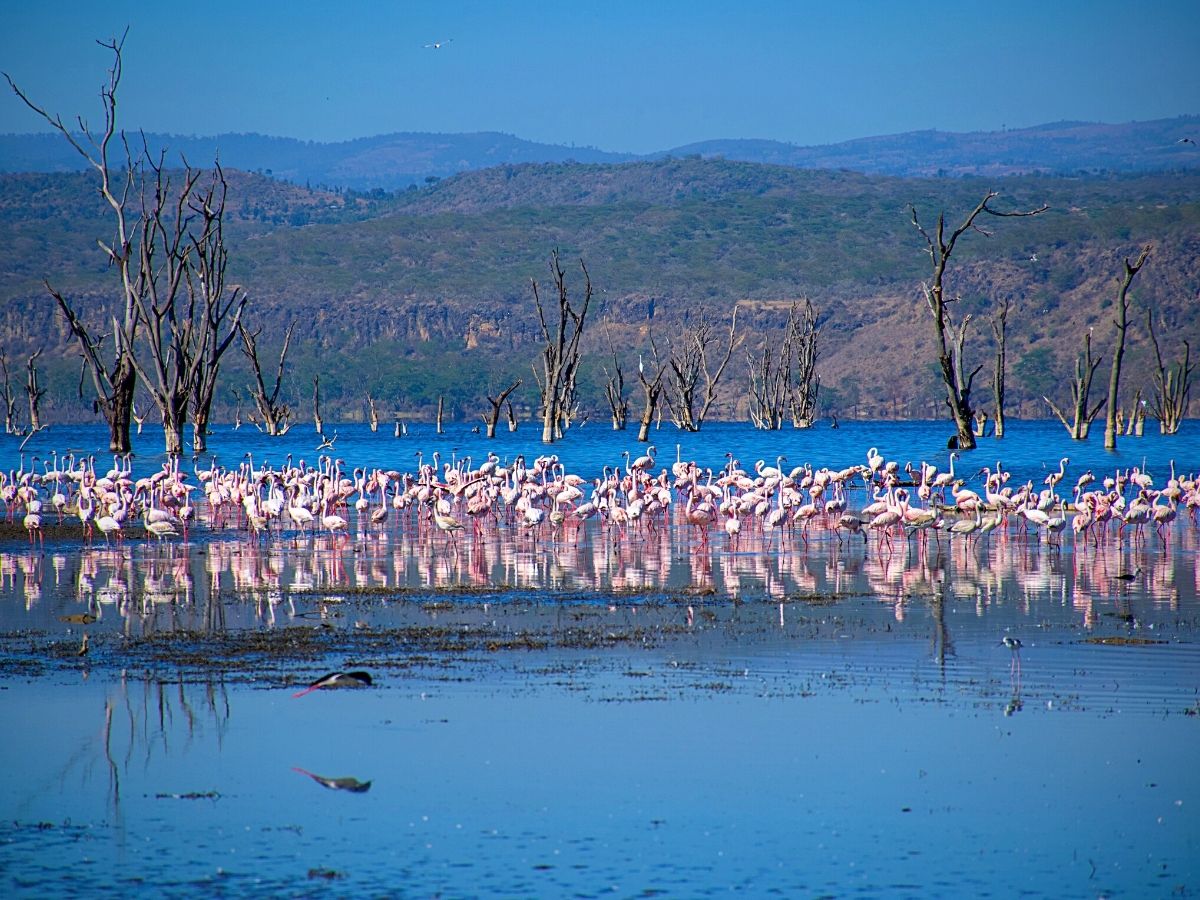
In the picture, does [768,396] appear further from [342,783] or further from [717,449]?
[342,783]

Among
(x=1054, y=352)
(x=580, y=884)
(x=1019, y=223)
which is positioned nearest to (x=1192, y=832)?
(x=580, y=884)

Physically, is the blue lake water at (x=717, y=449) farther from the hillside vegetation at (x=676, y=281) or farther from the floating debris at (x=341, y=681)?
the hillside vegetation at (x=676, y=281)

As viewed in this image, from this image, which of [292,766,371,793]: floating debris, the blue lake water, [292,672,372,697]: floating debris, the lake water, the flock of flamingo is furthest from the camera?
the blue lake water

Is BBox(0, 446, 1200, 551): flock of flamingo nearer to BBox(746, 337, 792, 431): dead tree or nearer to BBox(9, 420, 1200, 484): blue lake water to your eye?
BBox(9, 420, 1200, 484): blue lake water

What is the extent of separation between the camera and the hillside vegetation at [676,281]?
109m

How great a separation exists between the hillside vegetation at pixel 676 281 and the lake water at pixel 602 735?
286ft

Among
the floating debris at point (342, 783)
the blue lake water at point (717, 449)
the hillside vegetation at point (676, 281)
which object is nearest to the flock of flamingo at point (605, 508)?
the blue lake water at point (717, 449)

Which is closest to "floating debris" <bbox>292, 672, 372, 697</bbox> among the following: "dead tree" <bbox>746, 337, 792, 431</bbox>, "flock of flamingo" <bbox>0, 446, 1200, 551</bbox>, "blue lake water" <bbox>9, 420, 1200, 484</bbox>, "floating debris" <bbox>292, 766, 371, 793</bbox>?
"floating debris" <bbox>292, 766, 371, 793</bbox>

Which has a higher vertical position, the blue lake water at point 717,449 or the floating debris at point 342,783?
the floating debris at point 342,783

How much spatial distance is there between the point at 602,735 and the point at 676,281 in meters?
121

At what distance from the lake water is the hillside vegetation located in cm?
8711

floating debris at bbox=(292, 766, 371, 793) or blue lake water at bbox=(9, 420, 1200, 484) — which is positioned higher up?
floating debris at bbox=(292, 766, 371, 793)

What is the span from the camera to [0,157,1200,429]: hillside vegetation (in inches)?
4277

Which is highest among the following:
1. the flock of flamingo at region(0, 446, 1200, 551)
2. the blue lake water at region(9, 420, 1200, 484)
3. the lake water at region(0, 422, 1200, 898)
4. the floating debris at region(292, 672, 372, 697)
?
the floating debris at region(292, 672, 372, 697)
